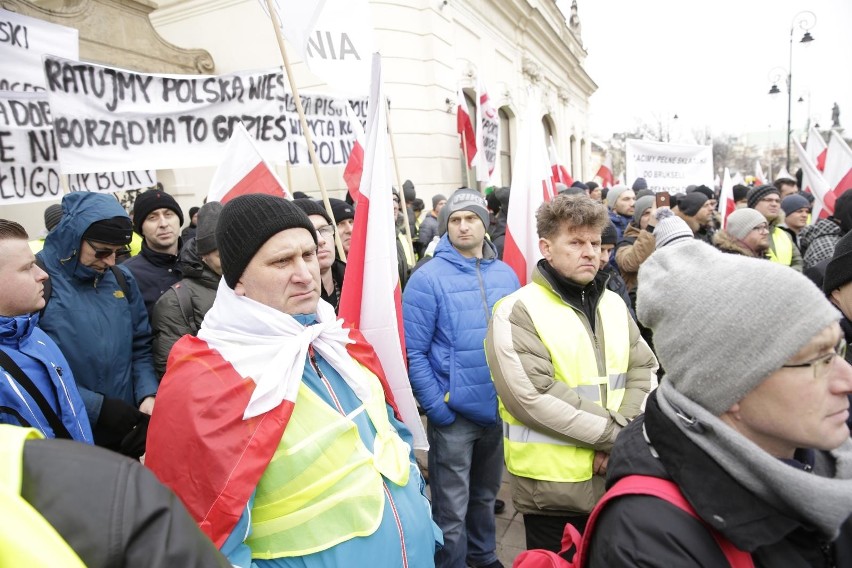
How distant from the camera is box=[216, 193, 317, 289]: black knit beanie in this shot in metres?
1.70

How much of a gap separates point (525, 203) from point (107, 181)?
10.8 ft

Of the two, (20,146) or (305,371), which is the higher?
(20,146)

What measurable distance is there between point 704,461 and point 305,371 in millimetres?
1155

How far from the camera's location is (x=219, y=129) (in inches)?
164

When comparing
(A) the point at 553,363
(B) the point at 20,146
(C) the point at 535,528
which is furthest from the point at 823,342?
(B) the point at 20,146

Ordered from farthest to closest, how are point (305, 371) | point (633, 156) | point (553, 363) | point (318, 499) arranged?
point (633, 156) < point (553, 363) < point (305, 371) < point (318, 499)

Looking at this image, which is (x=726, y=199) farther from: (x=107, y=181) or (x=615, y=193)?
(x=107, y=181)

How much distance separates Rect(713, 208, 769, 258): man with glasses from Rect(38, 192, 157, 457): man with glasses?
395 centimetres

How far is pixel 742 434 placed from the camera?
1096 mm

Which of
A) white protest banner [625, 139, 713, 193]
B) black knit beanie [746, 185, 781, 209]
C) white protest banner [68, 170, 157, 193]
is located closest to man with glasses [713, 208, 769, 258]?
black knit beanie [746, 185, 781, 209]

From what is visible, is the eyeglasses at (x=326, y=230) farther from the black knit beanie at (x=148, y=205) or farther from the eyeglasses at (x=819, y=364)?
the eyeglasses at (x=819, y=364)

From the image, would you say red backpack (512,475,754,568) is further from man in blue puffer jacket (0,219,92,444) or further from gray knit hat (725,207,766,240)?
gray knit hat (725,207,766,240)

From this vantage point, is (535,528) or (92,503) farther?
(535,528)

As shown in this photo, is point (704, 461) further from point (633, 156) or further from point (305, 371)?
point (633, 156)
